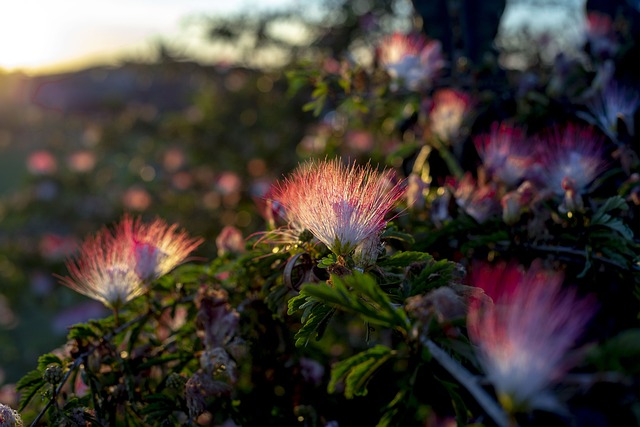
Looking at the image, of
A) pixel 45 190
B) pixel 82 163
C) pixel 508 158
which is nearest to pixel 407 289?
pixel 508 158

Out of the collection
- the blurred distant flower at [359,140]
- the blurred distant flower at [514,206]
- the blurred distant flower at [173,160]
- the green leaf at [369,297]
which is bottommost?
the green leaf at [369,297]

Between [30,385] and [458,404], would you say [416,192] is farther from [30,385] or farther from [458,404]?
[30,385]

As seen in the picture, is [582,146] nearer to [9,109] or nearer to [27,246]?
[27,246]

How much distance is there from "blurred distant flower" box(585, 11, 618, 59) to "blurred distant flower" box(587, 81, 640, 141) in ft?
1.23

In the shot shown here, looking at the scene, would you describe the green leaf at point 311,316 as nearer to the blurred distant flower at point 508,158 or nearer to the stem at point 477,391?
the stem at point 477,391

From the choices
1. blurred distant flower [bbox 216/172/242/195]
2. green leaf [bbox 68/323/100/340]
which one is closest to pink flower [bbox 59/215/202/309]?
green leaf [bbox 68/323/100/340]

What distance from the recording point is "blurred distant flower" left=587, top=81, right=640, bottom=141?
2420 millimetres

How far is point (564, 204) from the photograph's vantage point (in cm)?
194

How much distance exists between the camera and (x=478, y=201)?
2223 mm

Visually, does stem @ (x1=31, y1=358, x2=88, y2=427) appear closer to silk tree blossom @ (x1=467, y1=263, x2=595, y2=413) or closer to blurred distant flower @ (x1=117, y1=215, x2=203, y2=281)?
blurred distant flower @ (x1=117, y1=215, x2=203, y2=281)

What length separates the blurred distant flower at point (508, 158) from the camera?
2328 mm

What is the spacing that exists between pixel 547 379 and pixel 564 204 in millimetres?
1098

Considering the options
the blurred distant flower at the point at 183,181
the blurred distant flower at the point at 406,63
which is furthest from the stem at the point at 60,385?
the blurred distant flower at the point at 183,181

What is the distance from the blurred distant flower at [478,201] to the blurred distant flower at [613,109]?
0.58m
